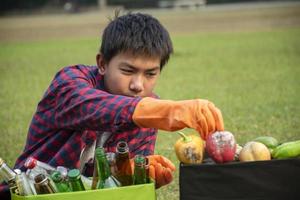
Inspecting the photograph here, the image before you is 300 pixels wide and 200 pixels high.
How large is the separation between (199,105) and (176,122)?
0.11m

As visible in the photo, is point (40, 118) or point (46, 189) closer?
point (46, 189)

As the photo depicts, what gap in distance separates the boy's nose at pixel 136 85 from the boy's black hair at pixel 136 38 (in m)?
0.13

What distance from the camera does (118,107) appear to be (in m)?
2.27

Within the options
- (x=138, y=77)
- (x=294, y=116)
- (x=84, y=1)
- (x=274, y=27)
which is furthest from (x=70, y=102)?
(x=84, y=1)

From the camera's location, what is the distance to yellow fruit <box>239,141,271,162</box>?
85.6 inches

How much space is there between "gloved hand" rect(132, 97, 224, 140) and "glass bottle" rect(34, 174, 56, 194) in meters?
0.40

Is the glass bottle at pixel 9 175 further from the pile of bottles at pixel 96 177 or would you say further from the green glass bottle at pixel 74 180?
the green glass bottle at pixel 74 180

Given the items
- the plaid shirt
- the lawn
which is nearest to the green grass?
the lawn

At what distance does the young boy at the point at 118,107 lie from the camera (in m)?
2.14

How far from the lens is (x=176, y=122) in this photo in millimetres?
2098

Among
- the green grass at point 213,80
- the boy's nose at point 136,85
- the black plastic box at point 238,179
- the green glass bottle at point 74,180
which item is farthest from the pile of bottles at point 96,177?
the green grass at point 213,80

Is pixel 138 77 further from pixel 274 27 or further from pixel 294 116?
pixel 274 27

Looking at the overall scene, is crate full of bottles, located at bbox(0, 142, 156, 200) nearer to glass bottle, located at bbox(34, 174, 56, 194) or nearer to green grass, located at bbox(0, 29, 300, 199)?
glass bottle, located at bbox(34, 174, 56, 194)

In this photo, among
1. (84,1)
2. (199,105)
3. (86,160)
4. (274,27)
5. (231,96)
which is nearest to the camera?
(199,105)
